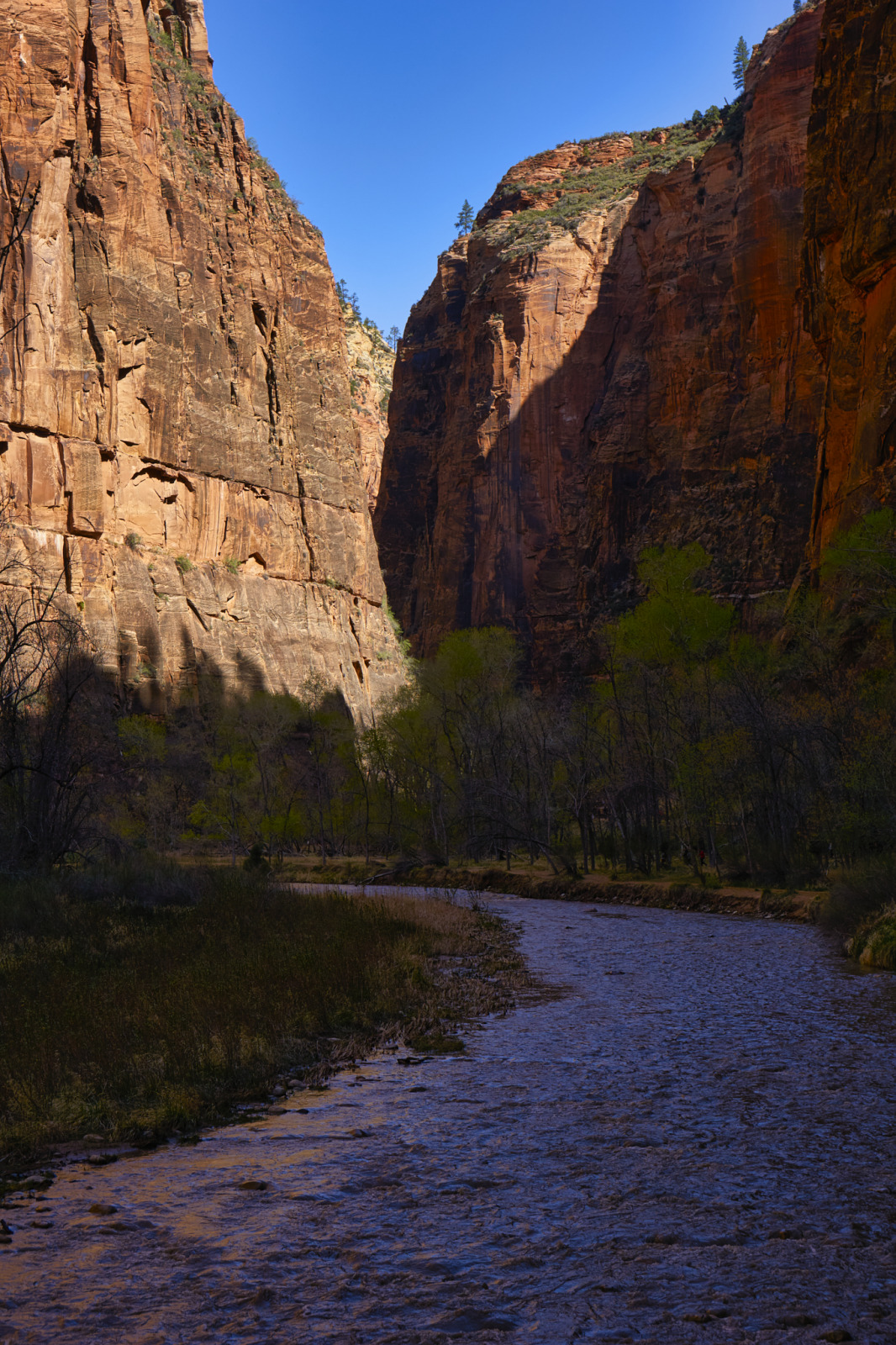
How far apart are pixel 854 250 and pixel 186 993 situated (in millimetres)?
39539

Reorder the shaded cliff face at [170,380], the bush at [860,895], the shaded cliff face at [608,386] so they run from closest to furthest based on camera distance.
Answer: the bush at [860,895], the shaded cliff face at [170,380], the shaded cliff face at [608,386]

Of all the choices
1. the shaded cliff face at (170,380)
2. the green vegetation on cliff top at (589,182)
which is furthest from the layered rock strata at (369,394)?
the shaded cliff face at (170,380)

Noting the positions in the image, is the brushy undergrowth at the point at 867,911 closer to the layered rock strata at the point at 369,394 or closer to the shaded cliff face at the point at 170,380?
the shaded cliff face at the point at 170,380

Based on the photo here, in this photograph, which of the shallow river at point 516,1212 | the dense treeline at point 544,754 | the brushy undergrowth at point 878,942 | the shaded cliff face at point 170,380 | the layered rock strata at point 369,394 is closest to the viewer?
the shallow river at point 516,1212

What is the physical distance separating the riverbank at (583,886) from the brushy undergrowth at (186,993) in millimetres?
7917

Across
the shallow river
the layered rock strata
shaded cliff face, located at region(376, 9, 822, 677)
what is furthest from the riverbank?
the layered rock strata

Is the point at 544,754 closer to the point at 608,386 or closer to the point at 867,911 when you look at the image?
the point at 867,911

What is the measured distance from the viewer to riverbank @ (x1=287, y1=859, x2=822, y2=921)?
2664 centimetres

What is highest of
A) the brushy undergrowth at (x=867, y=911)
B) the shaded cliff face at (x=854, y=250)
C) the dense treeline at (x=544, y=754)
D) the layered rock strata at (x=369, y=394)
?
the layered rock strata at (x=369, y=394)

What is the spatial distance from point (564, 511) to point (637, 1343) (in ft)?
276

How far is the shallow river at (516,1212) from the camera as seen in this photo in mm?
Result: 5156

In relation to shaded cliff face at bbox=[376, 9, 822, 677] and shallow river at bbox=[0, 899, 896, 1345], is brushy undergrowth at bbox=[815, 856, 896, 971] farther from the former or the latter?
shaded cliff face at bbox=[376, 9, 822, 677]

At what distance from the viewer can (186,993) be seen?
39.1 feet

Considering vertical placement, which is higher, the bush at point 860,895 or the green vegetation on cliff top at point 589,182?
the green vegetation on cliff top at point 589,182
